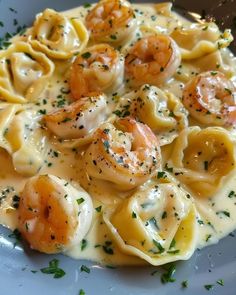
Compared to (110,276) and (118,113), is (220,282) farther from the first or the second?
(118,113)

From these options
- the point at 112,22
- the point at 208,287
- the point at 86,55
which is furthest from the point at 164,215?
the point at 112,22

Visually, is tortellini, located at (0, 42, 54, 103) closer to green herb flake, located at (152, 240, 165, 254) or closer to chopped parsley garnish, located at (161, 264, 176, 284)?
green herb flake, located at (152, 240, 165, 254)

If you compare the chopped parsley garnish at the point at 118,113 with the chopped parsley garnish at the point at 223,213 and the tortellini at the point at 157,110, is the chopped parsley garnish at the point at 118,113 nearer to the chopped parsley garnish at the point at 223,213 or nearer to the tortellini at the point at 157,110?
the tortellini at the point at 157,110

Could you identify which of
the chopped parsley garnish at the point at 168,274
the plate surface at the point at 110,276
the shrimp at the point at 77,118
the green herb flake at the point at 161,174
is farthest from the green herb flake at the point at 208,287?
the shrimp at the point at 77,118

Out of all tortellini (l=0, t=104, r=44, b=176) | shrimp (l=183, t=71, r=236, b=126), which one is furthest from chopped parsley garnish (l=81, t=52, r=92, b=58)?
shrimp (l=183, t=71, r=236, b=126)

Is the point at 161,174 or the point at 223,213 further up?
the point at 161,174

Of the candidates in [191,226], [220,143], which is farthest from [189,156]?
[191,226]
